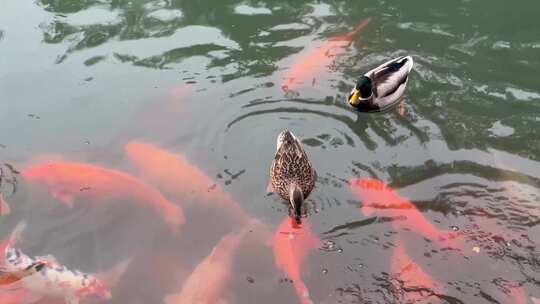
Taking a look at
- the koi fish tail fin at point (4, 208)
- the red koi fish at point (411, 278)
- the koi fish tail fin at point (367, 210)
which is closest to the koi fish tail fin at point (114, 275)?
the koi fish tail fin at point (4, 208)

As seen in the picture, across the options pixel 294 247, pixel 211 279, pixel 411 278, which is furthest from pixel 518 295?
pixel 211 279

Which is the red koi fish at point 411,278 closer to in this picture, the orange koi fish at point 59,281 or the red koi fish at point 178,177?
Result: the red koi fish at point 178,177

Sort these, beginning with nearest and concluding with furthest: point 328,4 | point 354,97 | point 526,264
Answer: point 526,264
point 354,97
point 328,4

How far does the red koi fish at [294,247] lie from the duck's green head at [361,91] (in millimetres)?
2154

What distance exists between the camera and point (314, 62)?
902 centimetres

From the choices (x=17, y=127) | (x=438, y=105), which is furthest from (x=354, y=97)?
(x=17, y=127)

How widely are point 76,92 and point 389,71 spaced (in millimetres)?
4512

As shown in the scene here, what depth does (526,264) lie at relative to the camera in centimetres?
618

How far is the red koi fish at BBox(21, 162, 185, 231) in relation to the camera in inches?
280

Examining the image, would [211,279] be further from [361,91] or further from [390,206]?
[361,91]

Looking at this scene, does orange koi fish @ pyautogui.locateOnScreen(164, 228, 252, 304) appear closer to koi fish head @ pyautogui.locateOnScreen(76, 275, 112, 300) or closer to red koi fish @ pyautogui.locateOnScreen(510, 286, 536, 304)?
koi fish head @ pyautogui.locateOnScreen(76, 275, 112, 300)

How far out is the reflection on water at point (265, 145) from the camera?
6.28 m

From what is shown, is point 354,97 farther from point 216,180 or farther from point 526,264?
point 526,264

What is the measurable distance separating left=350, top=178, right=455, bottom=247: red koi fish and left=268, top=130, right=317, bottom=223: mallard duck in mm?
662
